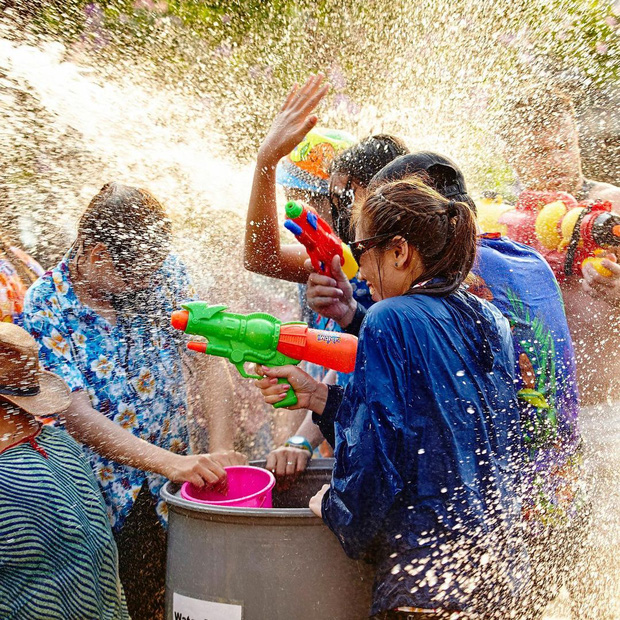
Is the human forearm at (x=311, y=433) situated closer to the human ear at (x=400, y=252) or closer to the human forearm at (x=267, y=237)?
the human forearm at (x=267, y=237)

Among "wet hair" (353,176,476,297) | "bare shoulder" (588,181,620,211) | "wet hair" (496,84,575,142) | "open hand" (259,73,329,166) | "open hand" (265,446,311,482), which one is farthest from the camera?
"wet hair" (496,84,575,142)

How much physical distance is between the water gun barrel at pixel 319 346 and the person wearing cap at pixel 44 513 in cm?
80

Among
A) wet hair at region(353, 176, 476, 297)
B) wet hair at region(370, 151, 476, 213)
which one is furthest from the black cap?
wet hair at region(353, 176, 476, 297)

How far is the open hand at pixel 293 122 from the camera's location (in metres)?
2.33

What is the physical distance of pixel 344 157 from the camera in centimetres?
228

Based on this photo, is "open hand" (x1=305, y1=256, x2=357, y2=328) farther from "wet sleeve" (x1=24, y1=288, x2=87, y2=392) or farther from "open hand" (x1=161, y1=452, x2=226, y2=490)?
"wet sleeve" (x1=24, y1=288, x2=87, y2=392)

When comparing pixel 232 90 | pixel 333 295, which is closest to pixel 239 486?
pixel 333 295

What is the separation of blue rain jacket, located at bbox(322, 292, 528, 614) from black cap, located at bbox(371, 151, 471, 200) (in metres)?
0.40

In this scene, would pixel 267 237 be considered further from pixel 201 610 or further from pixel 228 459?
pixel 201 610

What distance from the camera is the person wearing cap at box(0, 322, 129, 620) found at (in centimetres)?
183

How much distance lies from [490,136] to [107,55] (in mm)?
2897

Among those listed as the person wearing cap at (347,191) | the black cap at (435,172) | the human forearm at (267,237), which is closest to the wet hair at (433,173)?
the black cap at (435,172)

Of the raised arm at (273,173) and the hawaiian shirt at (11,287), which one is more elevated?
the raised arm at (273,173)

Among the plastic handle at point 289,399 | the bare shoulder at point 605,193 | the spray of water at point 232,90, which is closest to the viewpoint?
the plastic handle at point 289,399
